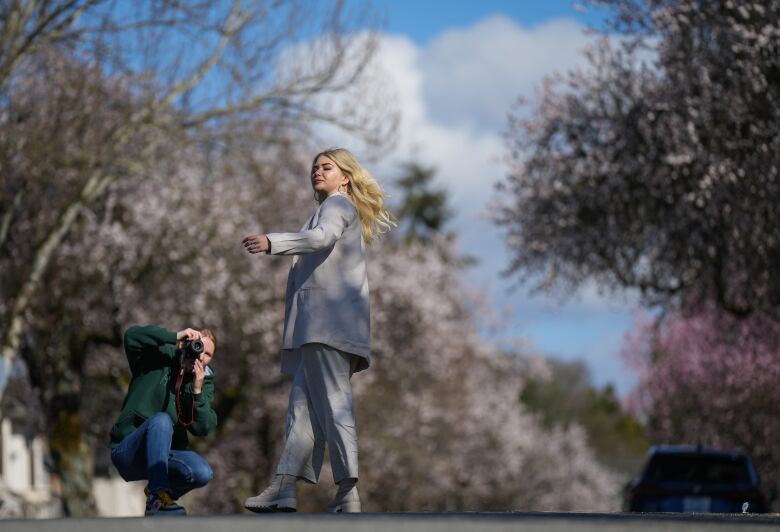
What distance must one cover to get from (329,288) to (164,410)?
3.53 ft

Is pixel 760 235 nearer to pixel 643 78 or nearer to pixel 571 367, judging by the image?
pixel 643 78

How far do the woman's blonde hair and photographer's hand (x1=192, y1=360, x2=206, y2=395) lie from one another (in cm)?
130

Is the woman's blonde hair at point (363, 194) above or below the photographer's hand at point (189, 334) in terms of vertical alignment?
above

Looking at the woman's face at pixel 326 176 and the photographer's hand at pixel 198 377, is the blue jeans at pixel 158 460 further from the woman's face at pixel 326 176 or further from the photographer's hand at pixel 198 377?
the woman's face at pixel 326 176

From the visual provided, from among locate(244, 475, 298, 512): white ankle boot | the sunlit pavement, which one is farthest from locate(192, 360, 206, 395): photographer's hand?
the sunlit pavement

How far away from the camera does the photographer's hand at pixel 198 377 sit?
808 centimetres

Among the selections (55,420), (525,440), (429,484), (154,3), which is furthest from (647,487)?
(525,440)

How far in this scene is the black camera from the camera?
800 cm

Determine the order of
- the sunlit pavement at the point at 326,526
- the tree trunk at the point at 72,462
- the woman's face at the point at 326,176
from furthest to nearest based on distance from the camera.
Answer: the tree trunk at the point at 72,462
the woman's face at the point at 326,176
the sunlit pavement at the point at 326,526

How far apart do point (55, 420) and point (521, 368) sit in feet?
101

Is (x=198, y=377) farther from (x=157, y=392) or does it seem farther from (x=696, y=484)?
(x=696, y=484)

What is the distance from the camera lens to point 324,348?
27.4ft

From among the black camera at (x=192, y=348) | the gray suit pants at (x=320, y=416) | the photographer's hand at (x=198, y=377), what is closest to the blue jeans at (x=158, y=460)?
the photographer's hand at (x=198, y=377)

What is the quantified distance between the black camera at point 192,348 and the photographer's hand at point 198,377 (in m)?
0.04
